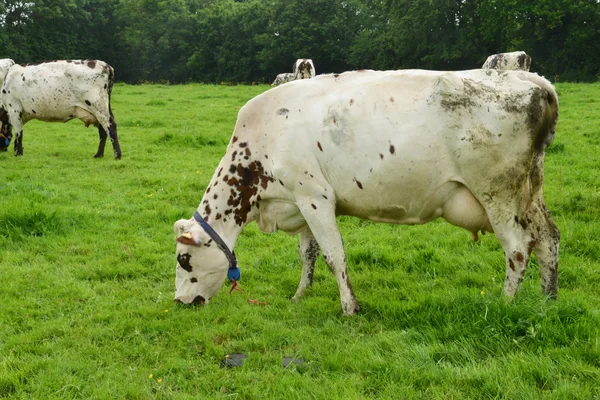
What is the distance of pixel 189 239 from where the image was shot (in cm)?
524

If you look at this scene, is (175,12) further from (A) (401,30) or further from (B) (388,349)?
(B) (388,349)

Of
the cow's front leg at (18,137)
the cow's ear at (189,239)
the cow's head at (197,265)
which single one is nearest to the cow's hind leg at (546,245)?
the cow's head at (197,265)

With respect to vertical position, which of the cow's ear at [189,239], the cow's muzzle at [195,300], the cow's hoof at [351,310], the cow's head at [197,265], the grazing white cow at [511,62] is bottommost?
the cow's muzzle at [195,300]

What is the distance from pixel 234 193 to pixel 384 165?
1.48 meters

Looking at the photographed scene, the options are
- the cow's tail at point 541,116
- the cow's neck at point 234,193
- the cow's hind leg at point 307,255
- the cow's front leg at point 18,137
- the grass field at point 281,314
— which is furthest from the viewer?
the cow's front leg at point 18,137

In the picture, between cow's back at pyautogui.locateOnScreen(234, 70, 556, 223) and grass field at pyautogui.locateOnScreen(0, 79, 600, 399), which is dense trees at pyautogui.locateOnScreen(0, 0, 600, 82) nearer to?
grass field at pyautogui.locateOnScreen(0, 79, 600, 399)

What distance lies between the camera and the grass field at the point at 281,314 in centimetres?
386

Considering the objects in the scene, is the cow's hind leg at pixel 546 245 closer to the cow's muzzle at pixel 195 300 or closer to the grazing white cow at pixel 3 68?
the cow's muzzle at pixel 195 300

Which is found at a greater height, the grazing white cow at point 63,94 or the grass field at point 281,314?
the grazing white cow at point 63,94

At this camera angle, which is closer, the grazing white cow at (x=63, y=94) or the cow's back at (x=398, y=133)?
the cow's back at (x=398, y=133)

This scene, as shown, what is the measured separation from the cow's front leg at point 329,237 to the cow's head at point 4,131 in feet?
40.4

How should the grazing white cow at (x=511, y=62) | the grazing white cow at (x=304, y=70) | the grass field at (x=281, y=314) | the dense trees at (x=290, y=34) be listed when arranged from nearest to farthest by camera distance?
the grass field at (x=281, y=314), the grazing white cow at (x=511, y=62), the grazing white cow at (x=304, y=70), the dense trees at (x=290, y=34)

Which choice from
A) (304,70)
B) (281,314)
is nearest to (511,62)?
(304,70)

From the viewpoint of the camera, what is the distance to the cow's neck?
5348 millimetres
